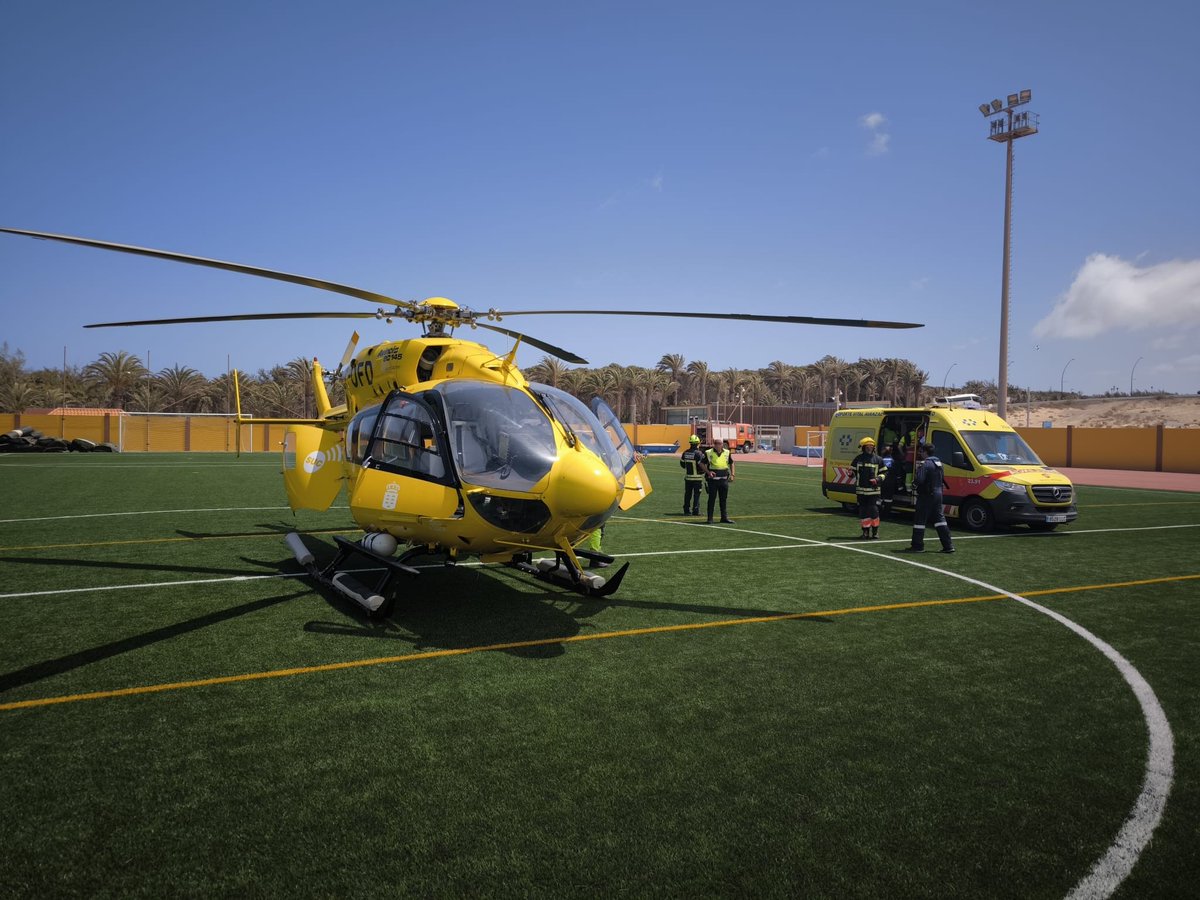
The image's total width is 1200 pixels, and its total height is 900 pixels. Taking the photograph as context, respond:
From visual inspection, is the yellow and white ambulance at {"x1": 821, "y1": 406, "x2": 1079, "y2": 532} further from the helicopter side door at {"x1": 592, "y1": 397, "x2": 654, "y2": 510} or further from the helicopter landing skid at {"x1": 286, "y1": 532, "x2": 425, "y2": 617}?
the helicopter landing skid at {"x1": 286, "y1": 532, "x2": 425, "y2": 617}

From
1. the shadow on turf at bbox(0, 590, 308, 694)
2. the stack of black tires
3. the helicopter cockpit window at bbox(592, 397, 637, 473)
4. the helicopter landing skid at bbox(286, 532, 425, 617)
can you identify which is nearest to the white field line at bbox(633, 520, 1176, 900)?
the helicopter cockpit window at bbox(592, 397, 637, 473)

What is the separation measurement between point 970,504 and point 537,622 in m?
10.9

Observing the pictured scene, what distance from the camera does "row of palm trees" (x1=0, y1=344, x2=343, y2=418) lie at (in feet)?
213

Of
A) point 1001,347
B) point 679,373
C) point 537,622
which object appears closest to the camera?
point 537,622

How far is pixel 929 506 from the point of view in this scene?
38.7 ft

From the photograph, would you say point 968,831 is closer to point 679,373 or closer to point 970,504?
point 970,504

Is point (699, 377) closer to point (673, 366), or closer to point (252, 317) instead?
point (673, 366)

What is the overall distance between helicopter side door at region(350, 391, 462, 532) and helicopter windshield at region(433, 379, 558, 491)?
161mm

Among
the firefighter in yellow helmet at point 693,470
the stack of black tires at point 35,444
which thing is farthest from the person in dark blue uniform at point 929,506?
the stack of black tires at point 35,444

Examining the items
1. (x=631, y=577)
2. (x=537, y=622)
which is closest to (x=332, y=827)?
(x=537, y=622)

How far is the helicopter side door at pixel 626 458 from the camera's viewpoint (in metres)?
7.51

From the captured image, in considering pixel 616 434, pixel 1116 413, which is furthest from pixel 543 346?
pixel 1116 413

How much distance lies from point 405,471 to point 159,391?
243 feet

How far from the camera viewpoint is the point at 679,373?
8562cm
